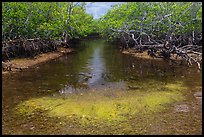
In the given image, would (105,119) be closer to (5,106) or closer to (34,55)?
(5,106)

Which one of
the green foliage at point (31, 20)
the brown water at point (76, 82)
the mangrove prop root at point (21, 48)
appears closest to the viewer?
the brown water at point (76, 82)

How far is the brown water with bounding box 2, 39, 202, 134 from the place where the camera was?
341 inches

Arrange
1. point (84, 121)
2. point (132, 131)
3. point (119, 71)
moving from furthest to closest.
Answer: point (119, 71), point (84, 121), point (132, 131)

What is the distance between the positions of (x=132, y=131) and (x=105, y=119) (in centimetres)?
114

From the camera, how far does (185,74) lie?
16469 mm

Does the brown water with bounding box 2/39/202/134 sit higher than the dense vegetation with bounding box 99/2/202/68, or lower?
lower

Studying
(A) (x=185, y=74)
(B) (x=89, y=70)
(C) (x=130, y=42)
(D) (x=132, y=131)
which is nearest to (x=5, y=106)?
(D) (x=132, y=131)

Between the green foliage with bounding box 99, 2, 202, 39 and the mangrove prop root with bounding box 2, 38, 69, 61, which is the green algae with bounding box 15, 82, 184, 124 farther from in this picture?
the green foliage with bounding box 99, 2, 202, 39

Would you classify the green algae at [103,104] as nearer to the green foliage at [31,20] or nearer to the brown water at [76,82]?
the brown water at [76,82]

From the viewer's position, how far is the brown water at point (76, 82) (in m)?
8.66

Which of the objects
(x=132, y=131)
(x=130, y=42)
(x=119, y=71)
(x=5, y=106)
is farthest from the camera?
(x=130, y=42)

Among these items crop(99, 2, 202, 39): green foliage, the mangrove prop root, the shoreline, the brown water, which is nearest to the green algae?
the brown water

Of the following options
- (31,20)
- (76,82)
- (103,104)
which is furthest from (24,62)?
(103,104)

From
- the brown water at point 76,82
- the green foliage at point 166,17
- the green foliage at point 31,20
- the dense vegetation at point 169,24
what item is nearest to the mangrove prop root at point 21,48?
the green foliage at point 31,20
